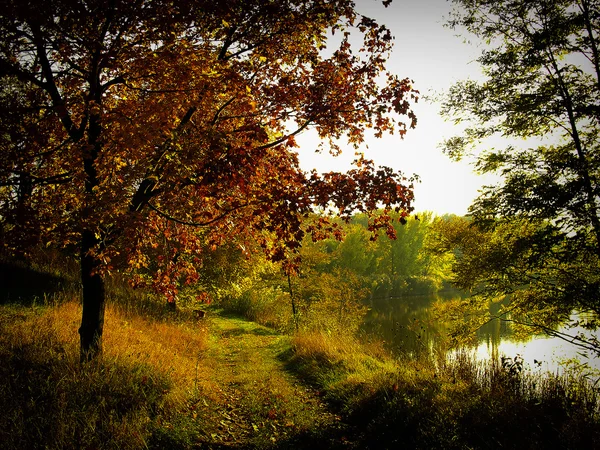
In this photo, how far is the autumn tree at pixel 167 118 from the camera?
4012 mm

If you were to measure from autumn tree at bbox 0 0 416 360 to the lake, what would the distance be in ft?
15.1

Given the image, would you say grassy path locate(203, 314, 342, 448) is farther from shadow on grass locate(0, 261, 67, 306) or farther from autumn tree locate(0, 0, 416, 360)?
shadow on grass locate(0, 261, 67, 306)

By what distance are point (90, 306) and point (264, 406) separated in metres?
3.52

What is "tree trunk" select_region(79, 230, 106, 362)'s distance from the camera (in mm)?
5508

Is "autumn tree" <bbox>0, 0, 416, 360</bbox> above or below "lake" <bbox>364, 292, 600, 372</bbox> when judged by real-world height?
above

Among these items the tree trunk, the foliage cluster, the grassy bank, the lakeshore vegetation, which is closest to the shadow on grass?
the lakeshore vegetation

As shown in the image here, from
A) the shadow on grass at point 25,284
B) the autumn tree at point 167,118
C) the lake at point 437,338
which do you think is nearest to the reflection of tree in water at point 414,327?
the lake at point 437,338

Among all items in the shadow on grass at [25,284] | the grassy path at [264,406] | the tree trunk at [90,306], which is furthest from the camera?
the shadow on grass at [25,284]

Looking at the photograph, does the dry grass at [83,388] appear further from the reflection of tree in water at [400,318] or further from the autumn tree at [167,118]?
the reflection of tree in water at [400,318]

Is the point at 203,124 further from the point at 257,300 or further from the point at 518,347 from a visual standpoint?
the point at 518,347

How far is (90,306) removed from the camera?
5.73 m

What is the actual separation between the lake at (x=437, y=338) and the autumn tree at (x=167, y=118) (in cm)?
459

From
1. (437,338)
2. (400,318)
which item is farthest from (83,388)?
(400,318)

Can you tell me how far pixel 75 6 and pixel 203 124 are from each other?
2.00 m
